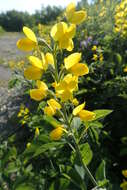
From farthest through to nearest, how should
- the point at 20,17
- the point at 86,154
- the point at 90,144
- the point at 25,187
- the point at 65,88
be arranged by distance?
1. the point at 20,17
2. the point at 90,144
3. the point at 25,187
4. the point at 86,154
5. the point at 65,88

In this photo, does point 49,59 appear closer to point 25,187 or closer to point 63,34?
point 63,34

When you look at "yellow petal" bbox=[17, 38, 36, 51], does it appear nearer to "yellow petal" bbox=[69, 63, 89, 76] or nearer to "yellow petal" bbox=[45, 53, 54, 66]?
"yellow petal" bbox=[45, 53, 54, 66]

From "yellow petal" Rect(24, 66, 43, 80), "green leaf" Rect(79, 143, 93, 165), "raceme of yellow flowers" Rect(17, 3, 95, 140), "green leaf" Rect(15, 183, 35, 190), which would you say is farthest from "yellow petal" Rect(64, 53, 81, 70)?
"green leaf" Rect(15, 183, 35, 190)

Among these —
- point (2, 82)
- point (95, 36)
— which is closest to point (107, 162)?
point (95, 36)

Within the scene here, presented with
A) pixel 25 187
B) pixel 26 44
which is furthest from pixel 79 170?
pixel 26 44

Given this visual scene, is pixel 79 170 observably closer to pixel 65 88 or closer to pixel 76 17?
pixel 65 88

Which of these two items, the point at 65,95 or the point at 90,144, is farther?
the point at 90,144

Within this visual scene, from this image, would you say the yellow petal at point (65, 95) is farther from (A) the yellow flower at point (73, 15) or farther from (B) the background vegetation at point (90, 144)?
(A) the yellow flower at point (73, 15)

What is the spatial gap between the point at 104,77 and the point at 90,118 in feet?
6.88

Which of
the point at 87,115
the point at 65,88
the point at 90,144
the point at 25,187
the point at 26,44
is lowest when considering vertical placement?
the point at 90,144

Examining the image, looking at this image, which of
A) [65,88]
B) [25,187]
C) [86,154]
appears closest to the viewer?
[65,88]

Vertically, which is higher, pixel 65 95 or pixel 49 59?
pixel 49 59

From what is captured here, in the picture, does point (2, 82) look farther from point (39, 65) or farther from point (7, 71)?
point (39, 65)

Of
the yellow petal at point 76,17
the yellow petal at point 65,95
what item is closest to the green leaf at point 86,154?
the yellow petal at point 65,95
